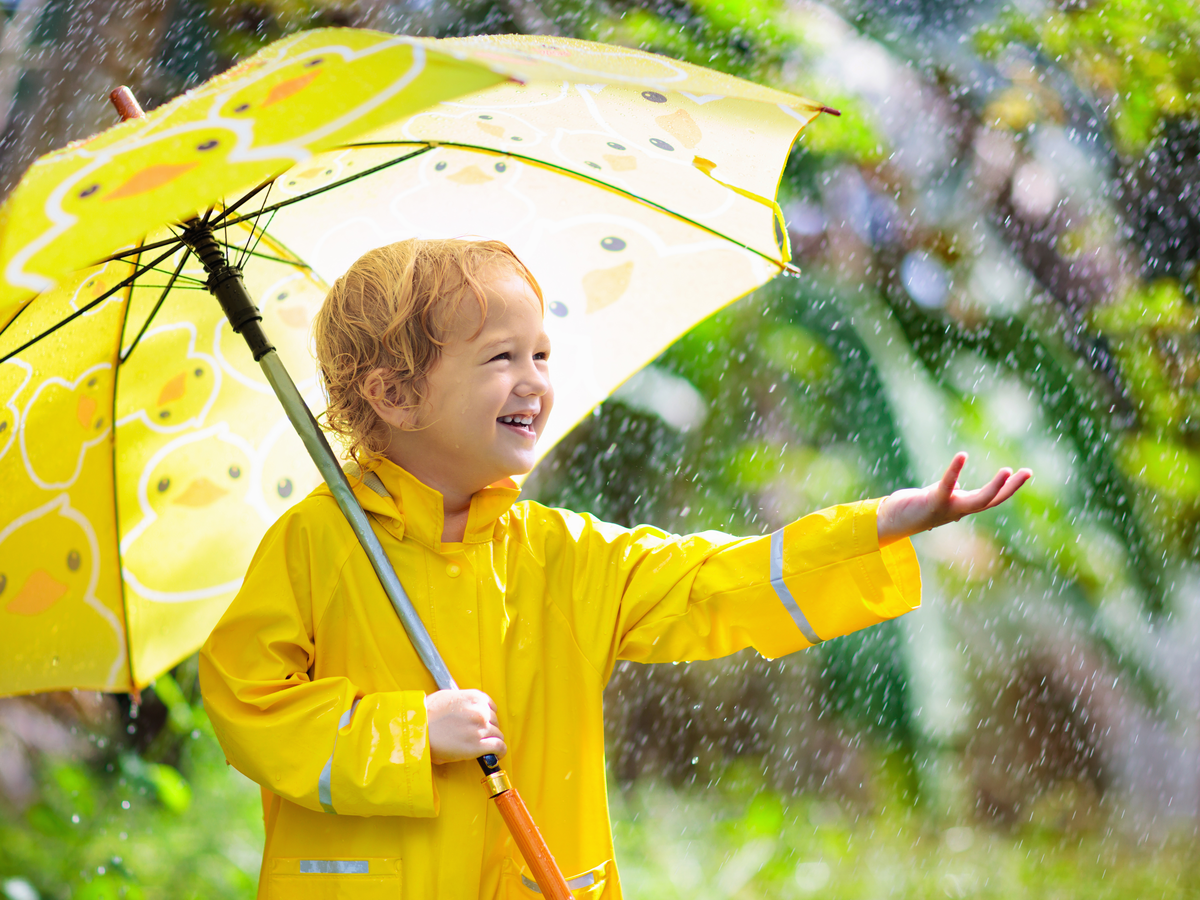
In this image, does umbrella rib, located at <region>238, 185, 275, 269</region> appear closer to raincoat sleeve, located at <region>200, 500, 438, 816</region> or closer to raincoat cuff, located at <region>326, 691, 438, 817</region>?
raincoat sleeve, located at <region>200, 500, 438, 816</region>

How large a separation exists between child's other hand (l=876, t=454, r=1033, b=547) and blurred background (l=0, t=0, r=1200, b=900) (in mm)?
2368

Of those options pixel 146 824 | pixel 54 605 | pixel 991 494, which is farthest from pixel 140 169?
pixel 146 824

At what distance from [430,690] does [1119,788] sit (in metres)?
3.78

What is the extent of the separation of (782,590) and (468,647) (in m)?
0.50

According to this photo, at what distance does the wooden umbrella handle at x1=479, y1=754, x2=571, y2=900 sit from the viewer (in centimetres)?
150

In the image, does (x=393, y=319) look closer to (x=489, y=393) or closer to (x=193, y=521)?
(x=489, y=393)

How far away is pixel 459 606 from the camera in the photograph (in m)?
1.66

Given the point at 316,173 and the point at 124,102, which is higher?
the point at 124,102

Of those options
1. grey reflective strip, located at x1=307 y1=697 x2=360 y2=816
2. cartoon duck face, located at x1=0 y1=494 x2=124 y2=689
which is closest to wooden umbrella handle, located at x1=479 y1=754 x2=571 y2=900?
grey reflective strip, located at x1=307 y1=697 x2=360 y2=816

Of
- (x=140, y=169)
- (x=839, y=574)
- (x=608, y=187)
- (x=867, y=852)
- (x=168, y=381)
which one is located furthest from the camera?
(x=867, y=852)

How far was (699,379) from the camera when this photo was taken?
14.8ft

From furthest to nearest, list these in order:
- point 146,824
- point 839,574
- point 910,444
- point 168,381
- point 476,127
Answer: point 910,444
point 146,824
point 168,381
point 476,127
point 839,574


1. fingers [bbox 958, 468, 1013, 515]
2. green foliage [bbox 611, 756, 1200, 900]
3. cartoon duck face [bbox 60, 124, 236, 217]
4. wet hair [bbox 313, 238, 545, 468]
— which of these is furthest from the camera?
green foliage [bbox 611, 756, 1200, 900]

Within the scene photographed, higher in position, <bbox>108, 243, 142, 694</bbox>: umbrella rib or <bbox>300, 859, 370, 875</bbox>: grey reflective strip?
<bbox>108, 243, 142, 694</bbox>: umbrella rib
